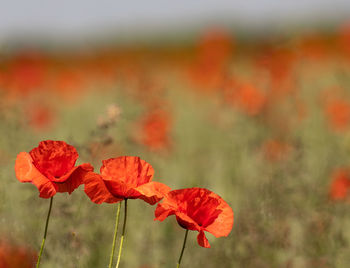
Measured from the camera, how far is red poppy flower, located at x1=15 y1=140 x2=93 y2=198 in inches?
35.7

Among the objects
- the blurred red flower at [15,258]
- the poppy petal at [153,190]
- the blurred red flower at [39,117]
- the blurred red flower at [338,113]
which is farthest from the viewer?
the blurred red flower at [39,117]

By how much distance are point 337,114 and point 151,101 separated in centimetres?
Result: 167

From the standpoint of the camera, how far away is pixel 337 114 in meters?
3.67

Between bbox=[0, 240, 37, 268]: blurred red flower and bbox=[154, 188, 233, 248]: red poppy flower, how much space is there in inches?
15.6

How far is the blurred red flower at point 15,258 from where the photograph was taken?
1.10 metres

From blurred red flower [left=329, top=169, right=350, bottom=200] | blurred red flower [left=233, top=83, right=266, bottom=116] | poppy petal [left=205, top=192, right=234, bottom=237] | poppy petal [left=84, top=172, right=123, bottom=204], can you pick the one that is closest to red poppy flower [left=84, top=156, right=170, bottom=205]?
poppy petal [left=84, top=172, right=123, bottom=204]

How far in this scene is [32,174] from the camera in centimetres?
90

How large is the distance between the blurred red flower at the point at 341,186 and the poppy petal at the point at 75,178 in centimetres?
135

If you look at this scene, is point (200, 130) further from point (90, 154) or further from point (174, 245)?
point (90, 154)

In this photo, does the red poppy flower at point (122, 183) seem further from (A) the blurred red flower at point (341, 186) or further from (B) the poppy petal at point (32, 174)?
(A) the blurred red flower at point (341, 186)

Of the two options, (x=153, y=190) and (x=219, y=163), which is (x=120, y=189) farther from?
(x=219, y=163)

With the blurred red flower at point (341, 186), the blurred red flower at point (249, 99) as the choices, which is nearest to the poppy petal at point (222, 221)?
the blurred red flower at point (341, 186)

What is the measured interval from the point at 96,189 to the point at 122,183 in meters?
0.06

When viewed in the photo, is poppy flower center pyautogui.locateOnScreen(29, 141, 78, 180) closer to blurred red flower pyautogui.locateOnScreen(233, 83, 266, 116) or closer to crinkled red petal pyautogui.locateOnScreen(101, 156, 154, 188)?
crinkled red petal pyautogui.locateOnScreen(101, 156, 154, 188)
